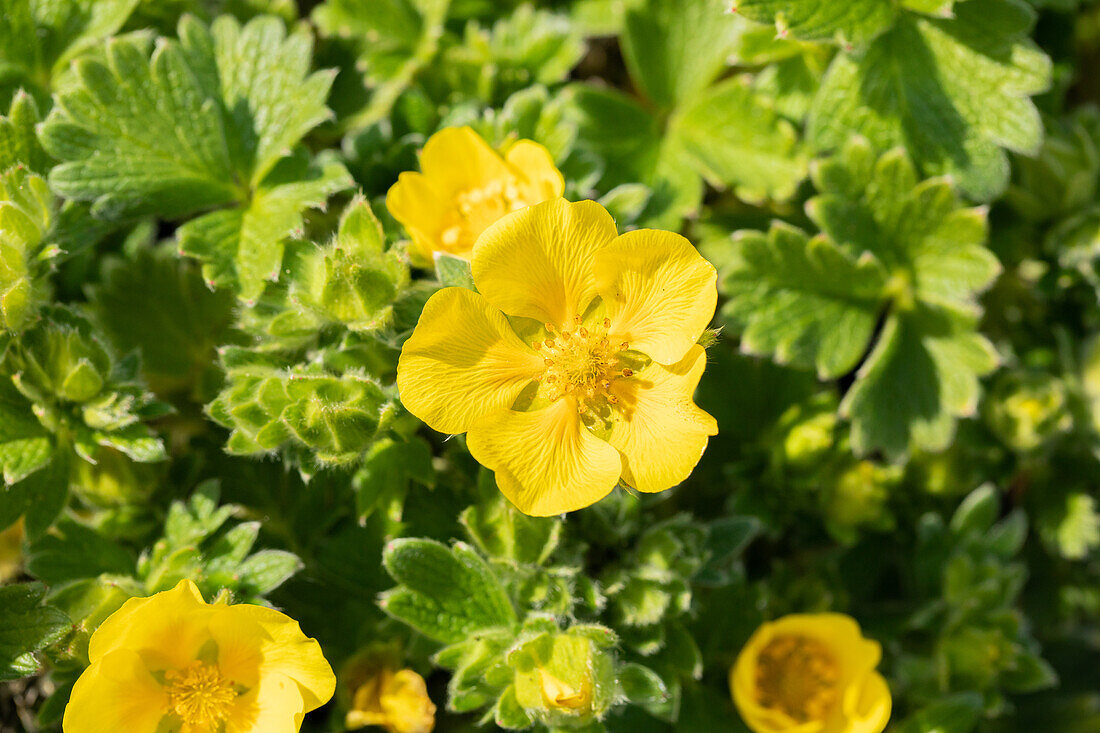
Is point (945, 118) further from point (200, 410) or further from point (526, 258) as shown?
point (200, 410)

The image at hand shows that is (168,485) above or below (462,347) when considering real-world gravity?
below

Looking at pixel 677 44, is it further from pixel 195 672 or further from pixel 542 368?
pixel 195 672

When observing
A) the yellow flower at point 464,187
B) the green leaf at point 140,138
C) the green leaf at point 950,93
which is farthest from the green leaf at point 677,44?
the green leaf at point 140,138

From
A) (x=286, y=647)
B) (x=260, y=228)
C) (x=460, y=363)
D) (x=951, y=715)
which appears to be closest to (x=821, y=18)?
(x=460, y=363)

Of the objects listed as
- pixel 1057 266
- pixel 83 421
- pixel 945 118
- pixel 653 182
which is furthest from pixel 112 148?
pixel 1057 266

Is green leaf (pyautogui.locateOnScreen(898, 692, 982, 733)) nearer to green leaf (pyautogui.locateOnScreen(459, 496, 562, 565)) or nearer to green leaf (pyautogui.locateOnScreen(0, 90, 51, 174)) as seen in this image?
green leaf (pyautogui.locateOnScreen(459, 496, 562, 565))
